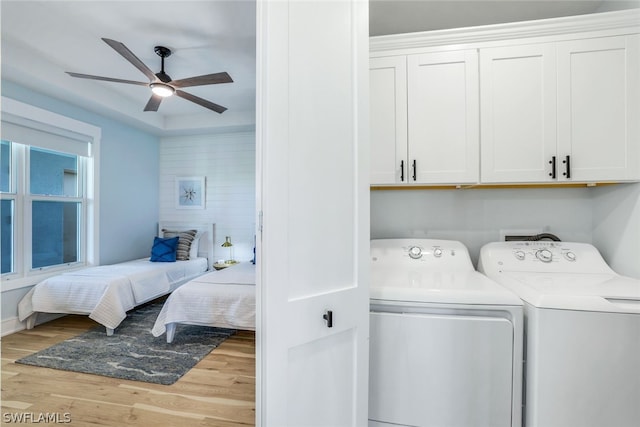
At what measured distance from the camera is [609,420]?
1.23m

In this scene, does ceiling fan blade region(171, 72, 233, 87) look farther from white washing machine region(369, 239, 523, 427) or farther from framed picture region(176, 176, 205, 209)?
framed picture region(176, 176, 205, 209)

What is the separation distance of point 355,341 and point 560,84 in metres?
1.79

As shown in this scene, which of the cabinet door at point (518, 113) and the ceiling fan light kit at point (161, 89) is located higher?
the ceiling fan light kit at point (161, 89)

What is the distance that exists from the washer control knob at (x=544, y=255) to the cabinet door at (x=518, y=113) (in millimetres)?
439

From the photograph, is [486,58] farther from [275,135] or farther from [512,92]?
[275,135]

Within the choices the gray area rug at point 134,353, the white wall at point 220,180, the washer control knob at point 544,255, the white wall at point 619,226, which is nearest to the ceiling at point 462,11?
the white wall at point 619,226

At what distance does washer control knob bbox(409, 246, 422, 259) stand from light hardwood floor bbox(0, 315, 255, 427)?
1.39 meters

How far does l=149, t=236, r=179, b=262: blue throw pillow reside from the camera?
14.1 feet

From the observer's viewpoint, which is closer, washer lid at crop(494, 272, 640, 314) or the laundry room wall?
washer lid at crop(494, 272, 640, 314)

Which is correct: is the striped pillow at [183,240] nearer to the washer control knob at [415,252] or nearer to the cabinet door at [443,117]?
the washer control knob at [415,252]

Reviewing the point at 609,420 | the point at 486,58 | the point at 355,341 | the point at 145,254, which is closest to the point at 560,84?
the point at 486,58

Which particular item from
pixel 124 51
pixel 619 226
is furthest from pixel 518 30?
pixel 124 51

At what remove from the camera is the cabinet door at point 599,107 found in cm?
162

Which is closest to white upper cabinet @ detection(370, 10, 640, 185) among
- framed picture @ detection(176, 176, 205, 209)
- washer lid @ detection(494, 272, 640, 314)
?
washer lid @ detection(494, 272, 640, 314)
